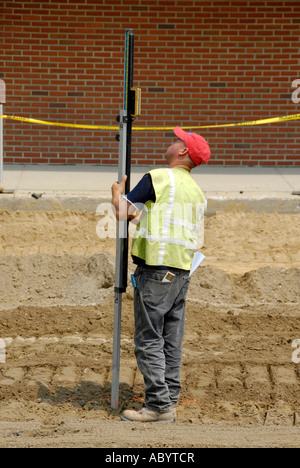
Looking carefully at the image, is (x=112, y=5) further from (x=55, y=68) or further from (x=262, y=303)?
(x=262, y=303)

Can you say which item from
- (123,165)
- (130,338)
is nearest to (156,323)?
(123,165)

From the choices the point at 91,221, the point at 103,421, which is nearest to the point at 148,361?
the point at 103,421

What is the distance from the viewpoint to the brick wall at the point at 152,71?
1180 centimetres

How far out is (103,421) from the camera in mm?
5148

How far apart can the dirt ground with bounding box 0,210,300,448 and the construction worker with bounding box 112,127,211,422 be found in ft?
1.15

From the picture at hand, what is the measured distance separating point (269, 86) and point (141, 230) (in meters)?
7.68

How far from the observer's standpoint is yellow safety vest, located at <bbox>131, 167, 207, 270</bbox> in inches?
195

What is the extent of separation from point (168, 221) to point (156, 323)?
71cm

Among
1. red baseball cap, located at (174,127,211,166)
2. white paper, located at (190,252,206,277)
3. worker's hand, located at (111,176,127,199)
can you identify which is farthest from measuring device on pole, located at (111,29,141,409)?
white paper, located at (190,252,206,277)

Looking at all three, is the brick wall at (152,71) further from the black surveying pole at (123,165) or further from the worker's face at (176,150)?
the worker's face at (176,150)

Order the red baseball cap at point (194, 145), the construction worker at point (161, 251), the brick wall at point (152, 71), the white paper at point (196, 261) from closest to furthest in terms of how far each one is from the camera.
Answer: the construction worker at point (161, 251) → the red baseball cap at point (194, 145) → the white paper at point (196, 261) → the brick wall at point (152, 71)

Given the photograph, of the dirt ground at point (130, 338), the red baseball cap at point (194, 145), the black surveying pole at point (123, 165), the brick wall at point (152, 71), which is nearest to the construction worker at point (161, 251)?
the red baseball cap at point (194, 145)

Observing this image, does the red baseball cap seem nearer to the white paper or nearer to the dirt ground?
the white paper

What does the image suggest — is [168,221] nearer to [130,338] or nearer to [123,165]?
[123,165]
